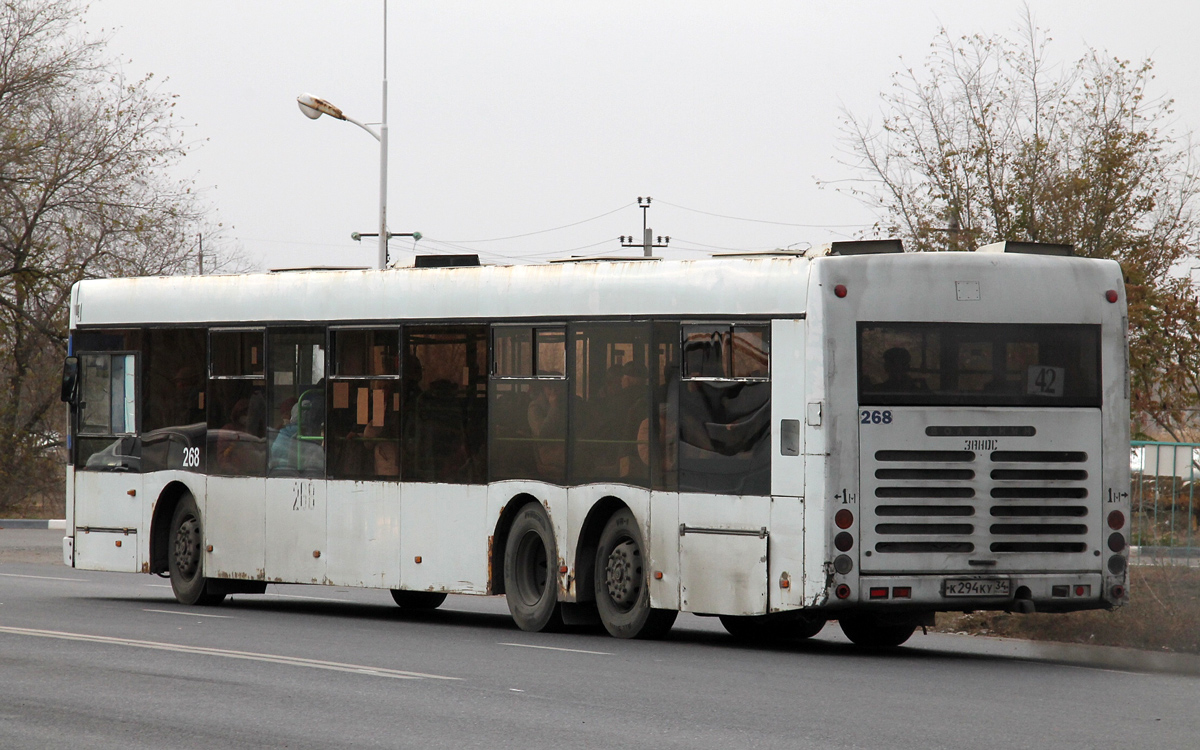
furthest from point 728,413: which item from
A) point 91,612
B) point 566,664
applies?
point 91,612

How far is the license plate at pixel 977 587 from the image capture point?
1226cm

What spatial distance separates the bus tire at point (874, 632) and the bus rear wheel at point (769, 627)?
26 cm

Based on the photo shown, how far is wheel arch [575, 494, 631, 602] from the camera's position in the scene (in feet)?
45.5

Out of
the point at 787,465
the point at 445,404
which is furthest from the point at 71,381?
the point at 787,465

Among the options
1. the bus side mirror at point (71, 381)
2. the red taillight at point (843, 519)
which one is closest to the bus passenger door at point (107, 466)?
the bus side mirror at point (71, 381)

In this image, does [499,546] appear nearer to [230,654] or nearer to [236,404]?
[230,654]

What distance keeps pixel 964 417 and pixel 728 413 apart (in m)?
1.77

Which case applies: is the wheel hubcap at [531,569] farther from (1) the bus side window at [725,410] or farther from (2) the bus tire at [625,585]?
(1) the bus side window at [725,410]

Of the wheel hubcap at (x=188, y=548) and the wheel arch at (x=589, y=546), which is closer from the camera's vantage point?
the wheel arch at (x=589, y=546)

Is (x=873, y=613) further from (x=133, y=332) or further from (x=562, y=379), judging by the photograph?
(x=133, y=332)

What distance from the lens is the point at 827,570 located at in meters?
12.1

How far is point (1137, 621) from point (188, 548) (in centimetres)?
936

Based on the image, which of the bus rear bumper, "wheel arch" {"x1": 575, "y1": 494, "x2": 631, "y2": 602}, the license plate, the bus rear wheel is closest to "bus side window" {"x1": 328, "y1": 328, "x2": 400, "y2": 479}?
"wheel arch" {"x1": 575, "y1": 494, "x2": 631, "y2": 602}

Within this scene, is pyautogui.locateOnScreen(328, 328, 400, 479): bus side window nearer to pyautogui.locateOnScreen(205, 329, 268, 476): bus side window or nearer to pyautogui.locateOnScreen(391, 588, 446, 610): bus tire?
pyautogui.locateOnScreen(205, 329, 268, 476): bus side window
